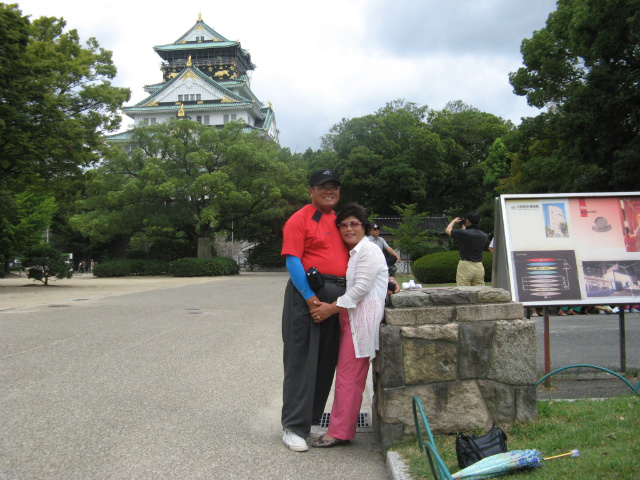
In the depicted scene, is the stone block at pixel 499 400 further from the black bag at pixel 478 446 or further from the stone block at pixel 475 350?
the black bag at pixel 478 446

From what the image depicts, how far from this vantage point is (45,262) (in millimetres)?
23047

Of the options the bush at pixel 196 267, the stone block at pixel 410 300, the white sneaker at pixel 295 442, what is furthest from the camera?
the bush at pixel 196 267

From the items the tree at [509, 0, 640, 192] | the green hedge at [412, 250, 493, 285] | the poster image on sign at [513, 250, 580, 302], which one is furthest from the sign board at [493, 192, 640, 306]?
the green hedge at [412, 250, 493, 285]

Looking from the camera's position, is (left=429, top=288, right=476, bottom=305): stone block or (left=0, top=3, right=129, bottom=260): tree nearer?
(left=429, top=288, right=476, bottom=305): stone block

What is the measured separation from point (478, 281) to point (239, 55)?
60132 millimetres

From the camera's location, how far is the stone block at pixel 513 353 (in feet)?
12.2

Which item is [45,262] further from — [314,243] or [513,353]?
[513,353]

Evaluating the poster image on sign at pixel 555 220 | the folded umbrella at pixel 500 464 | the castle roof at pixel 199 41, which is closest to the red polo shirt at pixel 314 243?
the folded umbrella at pixel 500 464

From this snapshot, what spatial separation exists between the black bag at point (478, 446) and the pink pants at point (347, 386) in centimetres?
82

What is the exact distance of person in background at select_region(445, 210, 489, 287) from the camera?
8344mm

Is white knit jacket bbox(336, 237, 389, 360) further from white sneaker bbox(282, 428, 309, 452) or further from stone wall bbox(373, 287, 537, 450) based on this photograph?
white sneaker bbox(282, 428, 309, 452)

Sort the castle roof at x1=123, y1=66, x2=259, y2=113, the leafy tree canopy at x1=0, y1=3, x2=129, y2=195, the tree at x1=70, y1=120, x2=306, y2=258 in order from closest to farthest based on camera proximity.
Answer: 1. the leafy tree canopy at x1=0, y1=3, x2=129, y2=195
2. the tree at x1=70, y1=120, x2=306, y2=258
3. the castle roof at x1=123, y1=66, x2=259, y2=113

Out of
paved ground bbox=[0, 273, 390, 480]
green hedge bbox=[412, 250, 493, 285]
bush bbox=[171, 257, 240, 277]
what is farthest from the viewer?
bush bbox=[171, 257, 240, 277]

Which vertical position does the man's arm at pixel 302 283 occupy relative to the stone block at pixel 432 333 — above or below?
above
